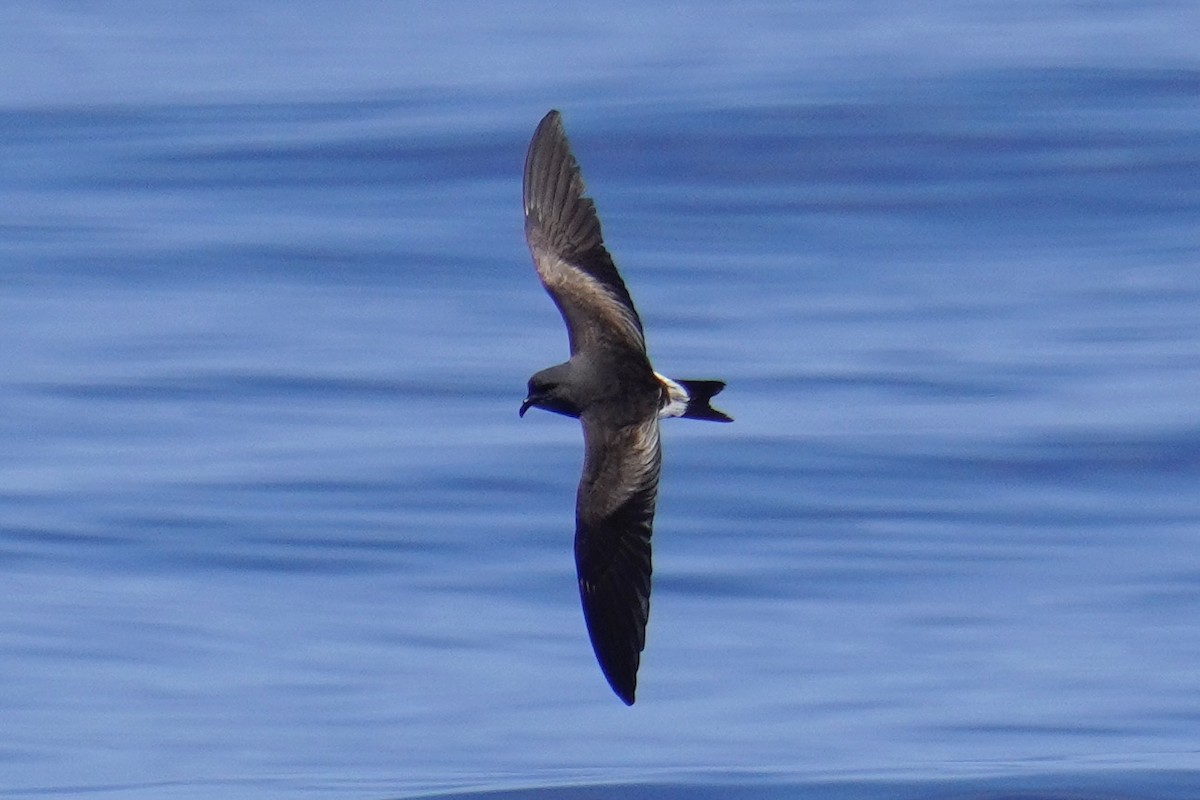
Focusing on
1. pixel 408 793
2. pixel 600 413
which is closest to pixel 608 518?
pixel 600 413

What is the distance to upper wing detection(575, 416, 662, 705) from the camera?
22.8 feet

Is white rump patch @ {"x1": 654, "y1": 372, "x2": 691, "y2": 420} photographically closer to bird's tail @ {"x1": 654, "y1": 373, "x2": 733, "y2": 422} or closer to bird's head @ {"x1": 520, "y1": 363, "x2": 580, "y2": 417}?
bird's tail @ {"x1": 654, "y1": 373, "x2": 733, "y2": 422}

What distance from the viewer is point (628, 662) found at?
6.92 m

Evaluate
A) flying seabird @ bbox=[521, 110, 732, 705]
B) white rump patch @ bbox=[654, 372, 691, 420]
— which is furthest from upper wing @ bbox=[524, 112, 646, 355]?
white rump patch @ bbox=[654, 372, 691, 420]

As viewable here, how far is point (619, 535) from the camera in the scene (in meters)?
7.00

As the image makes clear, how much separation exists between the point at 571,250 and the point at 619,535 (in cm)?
87

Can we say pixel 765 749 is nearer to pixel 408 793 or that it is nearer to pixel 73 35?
pixel 408 793

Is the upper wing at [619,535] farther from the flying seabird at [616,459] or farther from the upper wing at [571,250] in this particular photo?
the upper wing at [571,250]

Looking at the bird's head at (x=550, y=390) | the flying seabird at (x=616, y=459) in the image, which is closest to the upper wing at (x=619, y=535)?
the flying seabird at (x=616, y=459)

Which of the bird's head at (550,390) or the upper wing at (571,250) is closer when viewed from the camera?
the bird's head at (550,390)

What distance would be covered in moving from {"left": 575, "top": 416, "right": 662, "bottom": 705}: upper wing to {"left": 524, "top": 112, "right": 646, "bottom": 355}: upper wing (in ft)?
0.88

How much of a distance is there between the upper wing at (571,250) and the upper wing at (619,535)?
267 mm

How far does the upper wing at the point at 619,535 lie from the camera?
22.8 feet

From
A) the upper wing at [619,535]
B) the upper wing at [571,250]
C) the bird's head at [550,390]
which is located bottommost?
the upper wing at [619,535]
